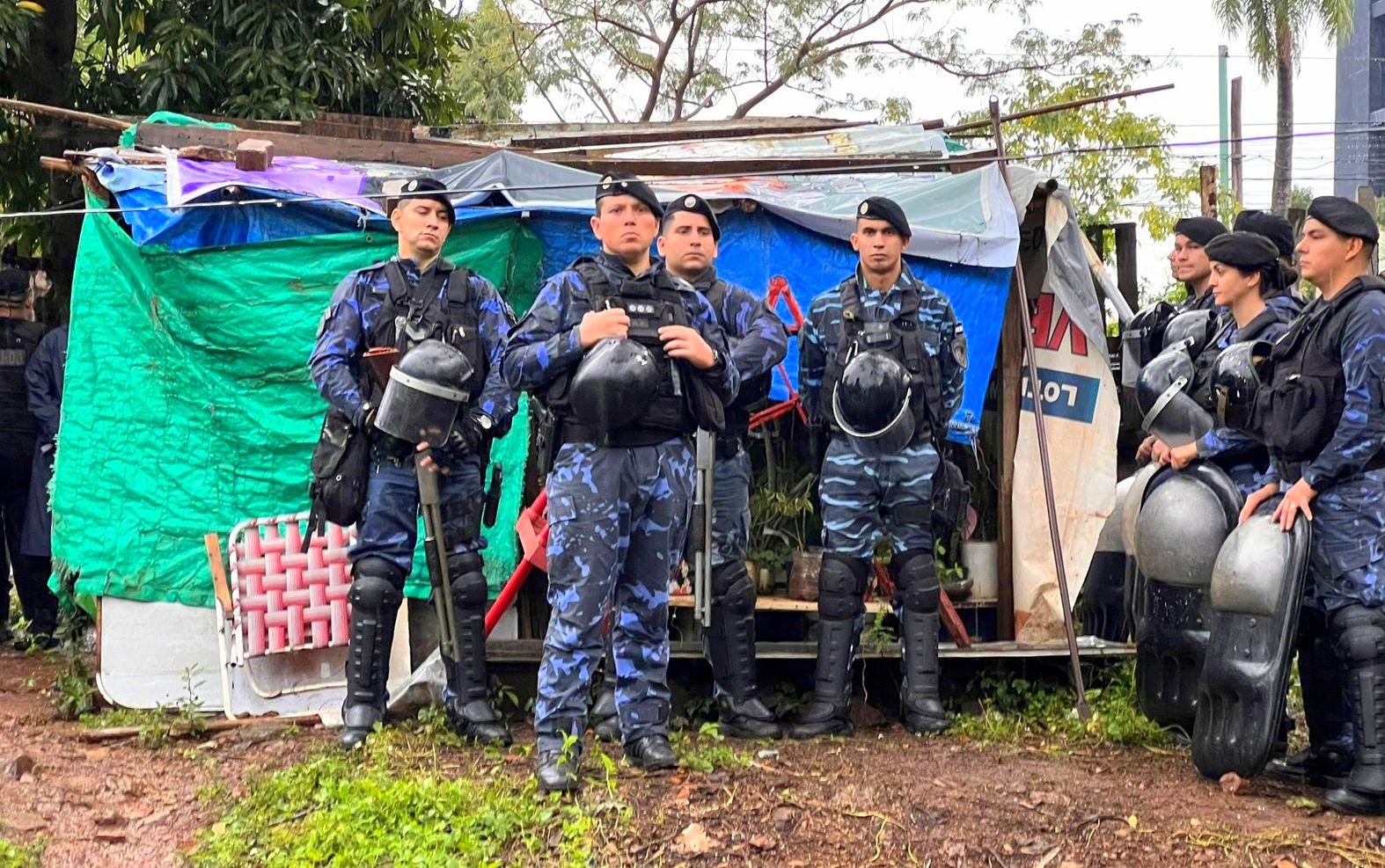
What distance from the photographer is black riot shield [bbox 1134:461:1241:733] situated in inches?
210

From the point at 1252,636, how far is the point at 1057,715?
153cm

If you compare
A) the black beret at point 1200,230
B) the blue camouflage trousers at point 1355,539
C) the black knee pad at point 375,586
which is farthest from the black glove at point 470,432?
the black beret at point 1200,230

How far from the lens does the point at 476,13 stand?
22219mm

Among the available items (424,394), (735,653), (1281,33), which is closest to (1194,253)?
(735,653)

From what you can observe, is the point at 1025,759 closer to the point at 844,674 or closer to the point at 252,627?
the point at 844,674

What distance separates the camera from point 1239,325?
5523mm

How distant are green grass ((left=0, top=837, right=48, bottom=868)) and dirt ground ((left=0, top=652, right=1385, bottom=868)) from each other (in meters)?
0.06

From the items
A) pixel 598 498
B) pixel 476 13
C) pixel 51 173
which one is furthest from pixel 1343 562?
pixel 476 13

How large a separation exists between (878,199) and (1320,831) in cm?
283

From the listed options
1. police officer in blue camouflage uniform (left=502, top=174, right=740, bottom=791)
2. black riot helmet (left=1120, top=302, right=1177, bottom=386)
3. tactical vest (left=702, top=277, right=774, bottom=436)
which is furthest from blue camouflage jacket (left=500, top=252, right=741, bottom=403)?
black riot helmet (left=1120, top=302, right=1177, bottom=386)

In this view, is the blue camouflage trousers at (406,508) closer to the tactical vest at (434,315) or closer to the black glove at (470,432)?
the black glove at (470,432)

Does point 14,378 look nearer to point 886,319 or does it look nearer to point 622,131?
point 622,131

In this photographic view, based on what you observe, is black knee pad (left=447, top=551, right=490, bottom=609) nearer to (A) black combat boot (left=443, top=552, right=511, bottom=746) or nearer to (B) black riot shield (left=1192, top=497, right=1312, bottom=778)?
(A) black combat boot (left=443, top=552, right=511, bottom=746)

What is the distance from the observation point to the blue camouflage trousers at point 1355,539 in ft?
15.9
